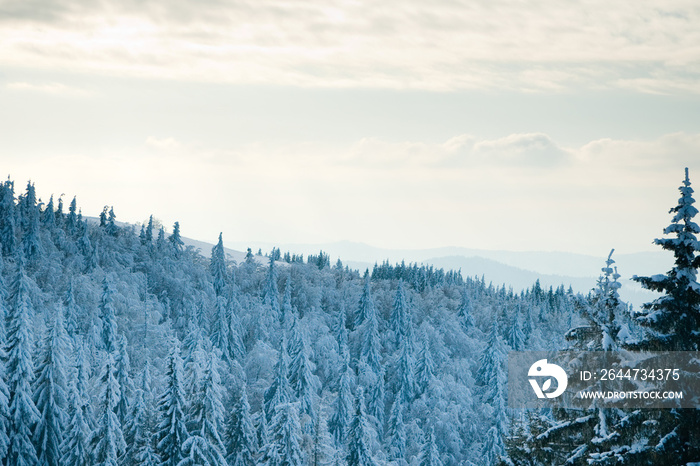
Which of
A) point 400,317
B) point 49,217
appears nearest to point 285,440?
point 400,317

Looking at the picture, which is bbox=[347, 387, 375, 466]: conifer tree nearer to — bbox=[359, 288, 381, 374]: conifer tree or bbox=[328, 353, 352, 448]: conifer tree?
bbox=[328, 353, 352, 448]: conifer tree

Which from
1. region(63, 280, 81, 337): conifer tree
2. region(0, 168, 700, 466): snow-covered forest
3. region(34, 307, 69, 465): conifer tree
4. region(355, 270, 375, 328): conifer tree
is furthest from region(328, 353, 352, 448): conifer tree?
region(355, 270, 375, 328): conifer tree

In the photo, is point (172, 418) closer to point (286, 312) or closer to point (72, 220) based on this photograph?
point (286, 312)

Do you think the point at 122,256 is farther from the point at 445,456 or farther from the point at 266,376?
the point at 445,456

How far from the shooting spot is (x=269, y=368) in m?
89.7

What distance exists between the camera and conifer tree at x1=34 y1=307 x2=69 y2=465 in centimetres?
4906

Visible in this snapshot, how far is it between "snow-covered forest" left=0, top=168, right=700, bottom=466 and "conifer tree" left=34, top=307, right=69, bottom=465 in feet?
0.37

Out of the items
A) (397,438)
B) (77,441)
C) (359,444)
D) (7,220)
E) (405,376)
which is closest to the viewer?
(77,441)

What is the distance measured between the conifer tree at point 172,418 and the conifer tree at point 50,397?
13.1m

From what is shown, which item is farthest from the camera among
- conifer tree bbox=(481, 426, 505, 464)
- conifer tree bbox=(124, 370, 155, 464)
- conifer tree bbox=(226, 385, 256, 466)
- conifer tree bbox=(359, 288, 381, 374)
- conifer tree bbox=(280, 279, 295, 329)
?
conifer tree bbox=(280, 279, 295, 329)

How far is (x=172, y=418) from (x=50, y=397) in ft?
46.1

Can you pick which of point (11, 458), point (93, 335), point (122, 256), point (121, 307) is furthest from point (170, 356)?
point (122, 256)

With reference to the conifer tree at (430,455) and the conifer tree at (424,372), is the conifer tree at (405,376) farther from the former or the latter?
the conifer tree at (430,455)
